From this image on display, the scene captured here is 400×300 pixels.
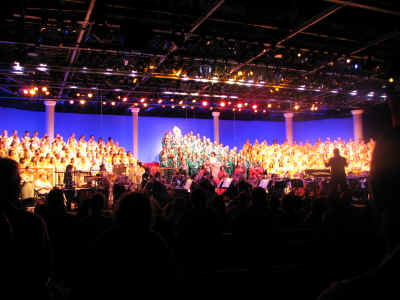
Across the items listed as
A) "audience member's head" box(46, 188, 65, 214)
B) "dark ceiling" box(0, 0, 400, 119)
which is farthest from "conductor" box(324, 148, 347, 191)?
"audience member's head" box(46, 188, 65, 214)

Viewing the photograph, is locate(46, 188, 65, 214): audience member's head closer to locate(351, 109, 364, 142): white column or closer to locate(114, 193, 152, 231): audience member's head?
locate(114, 193, 152, 231): audience member's head

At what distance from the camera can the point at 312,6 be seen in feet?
30.9

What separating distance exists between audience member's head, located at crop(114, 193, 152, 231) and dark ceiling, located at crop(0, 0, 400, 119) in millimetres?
7285

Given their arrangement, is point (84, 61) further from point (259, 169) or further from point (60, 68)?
point (259, 169)

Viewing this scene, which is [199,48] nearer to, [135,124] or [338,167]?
[338,167]

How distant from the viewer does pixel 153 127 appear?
75.0ft

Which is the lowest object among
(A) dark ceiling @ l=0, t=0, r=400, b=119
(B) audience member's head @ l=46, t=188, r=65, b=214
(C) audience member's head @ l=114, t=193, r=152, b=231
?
(B) audience member's head @ l=46, t=188, r=65, b=214

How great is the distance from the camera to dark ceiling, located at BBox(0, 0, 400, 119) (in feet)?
29.7

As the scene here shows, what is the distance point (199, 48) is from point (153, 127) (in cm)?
1092

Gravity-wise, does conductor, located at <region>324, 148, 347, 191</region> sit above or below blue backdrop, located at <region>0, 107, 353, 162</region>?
below

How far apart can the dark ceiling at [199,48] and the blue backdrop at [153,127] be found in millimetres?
1187

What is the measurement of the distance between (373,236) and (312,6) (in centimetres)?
765

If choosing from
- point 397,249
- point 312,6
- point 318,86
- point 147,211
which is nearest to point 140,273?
point 147,211

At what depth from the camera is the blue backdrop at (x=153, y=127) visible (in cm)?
1966
